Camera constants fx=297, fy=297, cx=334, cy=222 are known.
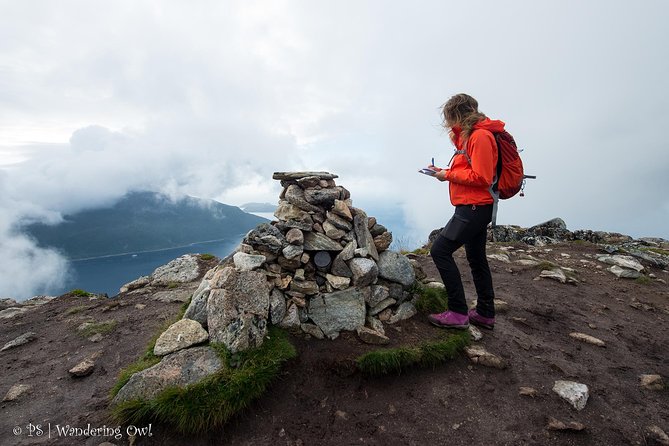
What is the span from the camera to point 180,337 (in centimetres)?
575

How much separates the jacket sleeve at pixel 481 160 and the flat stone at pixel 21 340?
12.7 metres

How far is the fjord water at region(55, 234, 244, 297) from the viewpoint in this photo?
4203 inches

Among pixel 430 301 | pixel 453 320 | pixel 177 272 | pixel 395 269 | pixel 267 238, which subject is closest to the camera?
pixel 267 238

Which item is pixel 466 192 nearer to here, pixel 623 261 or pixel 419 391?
pixel 419 391

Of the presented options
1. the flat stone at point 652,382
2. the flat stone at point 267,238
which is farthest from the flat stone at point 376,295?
the flat stone at point 652,382

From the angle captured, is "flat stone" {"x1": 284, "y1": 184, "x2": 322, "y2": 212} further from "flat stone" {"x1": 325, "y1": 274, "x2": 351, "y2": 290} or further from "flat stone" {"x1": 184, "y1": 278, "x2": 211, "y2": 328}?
"flat stone" {"x1": 184, "y1": 278, "x2": 211, "y2": 328}

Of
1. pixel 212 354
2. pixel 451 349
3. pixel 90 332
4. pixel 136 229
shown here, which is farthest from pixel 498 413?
pixel 136 229

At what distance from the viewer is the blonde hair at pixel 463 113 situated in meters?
5.86

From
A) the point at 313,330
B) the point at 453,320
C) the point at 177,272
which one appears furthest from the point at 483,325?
the point at 177,272

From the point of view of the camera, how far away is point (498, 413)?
509 cm

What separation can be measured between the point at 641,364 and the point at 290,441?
778 cm

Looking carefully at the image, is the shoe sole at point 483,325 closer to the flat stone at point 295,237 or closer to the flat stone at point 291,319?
the flat stone at point 291,319

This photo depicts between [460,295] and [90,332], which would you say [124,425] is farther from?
[460,295]

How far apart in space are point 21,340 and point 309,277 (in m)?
9.07
